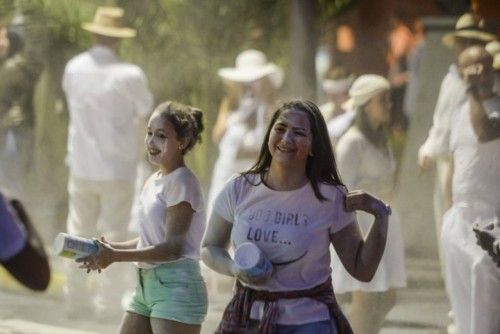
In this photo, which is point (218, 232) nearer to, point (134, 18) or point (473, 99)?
point (473, 99)

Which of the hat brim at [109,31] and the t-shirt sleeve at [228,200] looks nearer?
the t-shirt sleeve at [228,200]

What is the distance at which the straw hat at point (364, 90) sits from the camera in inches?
368

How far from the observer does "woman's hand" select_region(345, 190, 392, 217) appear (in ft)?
20.0

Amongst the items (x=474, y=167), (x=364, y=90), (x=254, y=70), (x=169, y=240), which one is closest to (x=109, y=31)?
(x=254, y=70)

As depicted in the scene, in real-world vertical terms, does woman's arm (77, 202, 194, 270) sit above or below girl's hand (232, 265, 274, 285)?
below

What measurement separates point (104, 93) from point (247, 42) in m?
1.43

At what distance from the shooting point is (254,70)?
36.8 feet

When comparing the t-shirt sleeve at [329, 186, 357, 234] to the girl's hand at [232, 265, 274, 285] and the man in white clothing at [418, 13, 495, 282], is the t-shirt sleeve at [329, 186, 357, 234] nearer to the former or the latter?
the girl's hand at [232, 265, 274, 285]

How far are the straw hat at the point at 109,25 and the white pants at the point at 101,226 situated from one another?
101 centimetres

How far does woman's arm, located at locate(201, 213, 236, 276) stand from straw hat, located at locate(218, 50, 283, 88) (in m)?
4.73

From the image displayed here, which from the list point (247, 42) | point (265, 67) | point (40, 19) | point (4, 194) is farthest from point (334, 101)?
point (4, 194)

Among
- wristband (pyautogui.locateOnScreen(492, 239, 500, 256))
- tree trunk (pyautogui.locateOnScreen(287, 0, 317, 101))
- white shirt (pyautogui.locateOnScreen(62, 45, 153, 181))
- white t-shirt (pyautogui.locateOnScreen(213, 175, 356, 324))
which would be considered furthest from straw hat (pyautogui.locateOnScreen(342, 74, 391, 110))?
white t-shirt (pyautogui.locateOnScreen(213, 175, 356, 324))

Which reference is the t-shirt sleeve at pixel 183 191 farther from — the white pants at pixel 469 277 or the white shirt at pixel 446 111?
the white shirt at pixel 446 111

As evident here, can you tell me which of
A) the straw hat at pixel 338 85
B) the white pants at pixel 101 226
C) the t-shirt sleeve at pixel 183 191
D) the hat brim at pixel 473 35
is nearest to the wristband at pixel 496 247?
the t-shirt sleeve at pixel 183 191
